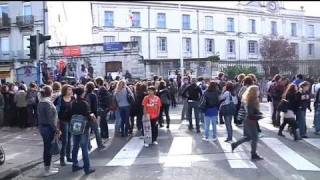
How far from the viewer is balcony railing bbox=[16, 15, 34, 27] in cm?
4828

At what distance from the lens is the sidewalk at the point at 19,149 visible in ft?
36.9

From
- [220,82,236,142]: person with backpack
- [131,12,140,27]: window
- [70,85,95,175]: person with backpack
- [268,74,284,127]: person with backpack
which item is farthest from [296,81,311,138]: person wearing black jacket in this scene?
[131,12,140,27]: window

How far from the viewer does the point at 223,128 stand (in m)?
17.2

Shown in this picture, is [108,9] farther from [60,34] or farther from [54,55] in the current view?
[54,55]

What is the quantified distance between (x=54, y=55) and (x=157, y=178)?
101 ft

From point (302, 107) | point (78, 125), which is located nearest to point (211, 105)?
point (302, 107)

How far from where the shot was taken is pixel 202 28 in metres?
59.1

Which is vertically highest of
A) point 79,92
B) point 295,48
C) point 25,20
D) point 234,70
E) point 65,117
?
point 25,20

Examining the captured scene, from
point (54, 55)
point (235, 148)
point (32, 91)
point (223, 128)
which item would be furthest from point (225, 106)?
point (54, 55)

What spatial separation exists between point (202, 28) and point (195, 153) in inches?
1863

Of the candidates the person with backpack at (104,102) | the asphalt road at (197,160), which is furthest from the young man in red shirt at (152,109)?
the person with backpack at (104,102)

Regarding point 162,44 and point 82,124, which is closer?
point 82,124

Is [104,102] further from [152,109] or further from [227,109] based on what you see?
[227,109]

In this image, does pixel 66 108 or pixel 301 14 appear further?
pixel 301 14
